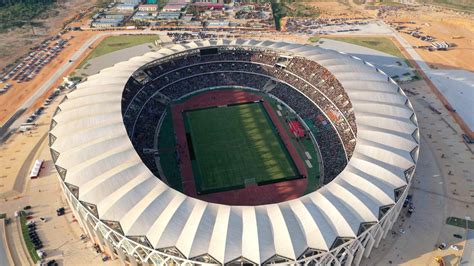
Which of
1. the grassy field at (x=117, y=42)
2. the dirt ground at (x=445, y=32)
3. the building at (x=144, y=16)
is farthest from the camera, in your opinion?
the building at (x=144, y=16)

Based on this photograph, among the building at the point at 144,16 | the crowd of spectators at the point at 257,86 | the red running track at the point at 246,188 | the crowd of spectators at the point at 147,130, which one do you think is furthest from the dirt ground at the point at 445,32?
the building at the point at 144,16

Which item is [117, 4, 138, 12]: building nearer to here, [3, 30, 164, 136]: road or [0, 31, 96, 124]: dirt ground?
[3, 30, 164, 136]: road

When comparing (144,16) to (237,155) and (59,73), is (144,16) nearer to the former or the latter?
(59,73)

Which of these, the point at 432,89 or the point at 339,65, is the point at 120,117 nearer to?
the point at 339,65

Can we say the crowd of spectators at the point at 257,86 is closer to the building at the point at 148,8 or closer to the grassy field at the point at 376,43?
the grassy field at the point at 376,43

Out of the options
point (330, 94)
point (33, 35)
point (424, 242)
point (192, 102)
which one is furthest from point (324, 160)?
point (33, 35)

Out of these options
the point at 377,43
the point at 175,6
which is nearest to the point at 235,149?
the point at 377,43
